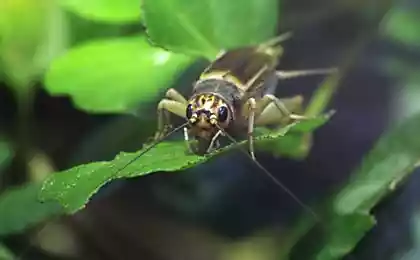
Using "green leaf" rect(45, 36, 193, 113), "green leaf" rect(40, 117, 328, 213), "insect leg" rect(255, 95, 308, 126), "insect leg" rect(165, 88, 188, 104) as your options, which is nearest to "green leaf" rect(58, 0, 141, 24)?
"green leaf" rect(45, 36, 193, 113)

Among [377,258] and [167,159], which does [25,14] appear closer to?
[167,159]

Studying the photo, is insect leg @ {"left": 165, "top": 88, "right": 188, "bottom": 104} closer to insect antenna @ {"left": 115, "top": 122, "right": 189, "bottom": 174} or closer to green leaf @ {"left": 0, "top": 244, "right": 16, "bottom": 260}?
insect antenna @ {"left": 115, "top": 122, "right": 189, "bottom": 174}

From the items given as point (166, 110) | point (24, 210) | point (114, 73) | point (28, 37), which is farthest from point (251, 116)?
point (28, 37)

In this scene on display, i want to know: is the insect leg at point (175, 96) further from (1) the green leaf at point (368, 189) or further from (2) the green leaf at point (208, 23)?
(1) the green leaf at point (368, 189)

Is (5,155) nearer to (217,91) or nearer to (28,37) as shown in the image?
(28,37)

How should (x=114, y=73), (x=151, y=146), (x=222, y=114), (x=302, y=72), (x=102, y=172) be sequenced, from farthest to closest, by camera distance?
1. (x=302, y=72)
2. (x=114, y=73)
3. (x=222, y=114)
4. (x=151, y=146)
5. (x=102, y=172)

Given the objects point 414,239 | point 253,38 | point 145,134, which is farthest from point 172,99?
point 414,239
